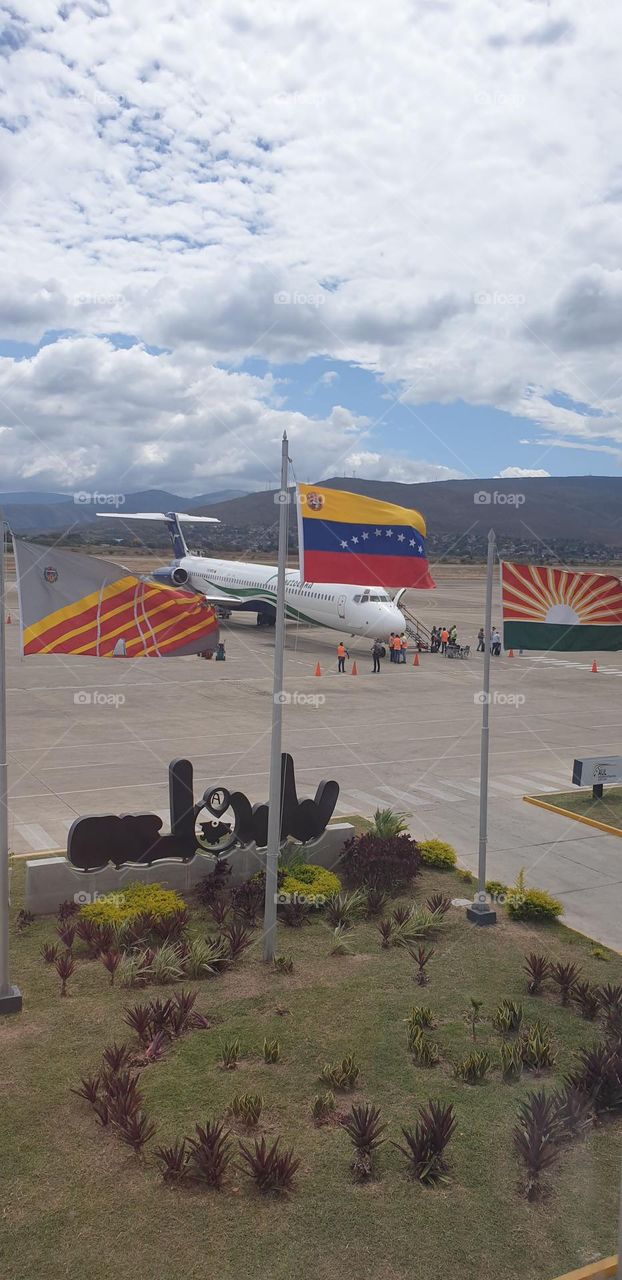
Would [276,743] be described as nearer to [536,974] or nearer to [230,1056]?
[230,1056]

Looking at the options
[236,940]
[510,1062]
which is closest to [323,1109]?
[510,1062]

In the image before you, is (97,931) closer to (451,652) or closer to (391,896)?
(391,896)

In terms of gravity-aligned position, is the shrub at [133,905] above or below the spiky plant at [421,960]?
above

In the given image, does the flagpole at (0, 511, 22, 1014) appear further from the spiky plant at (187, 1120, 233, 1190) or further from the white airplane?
the white airplane

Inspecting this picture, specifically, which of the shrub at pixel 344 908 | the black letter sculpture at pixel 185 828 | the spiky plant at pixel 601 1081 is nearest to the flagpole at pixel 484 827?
the shrub at pixel 344 908

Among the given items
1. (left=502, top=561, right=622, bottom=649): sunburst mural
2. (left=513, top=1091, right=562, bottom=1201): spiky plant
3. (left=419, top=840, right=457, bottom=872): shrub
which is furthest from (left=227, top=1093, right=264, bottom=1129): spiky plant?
(left=502, top=561, right=622, bottom=649): sunburst mural

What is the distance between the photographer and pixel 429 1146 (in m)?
8.77

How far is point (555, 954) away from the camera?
13.7 m

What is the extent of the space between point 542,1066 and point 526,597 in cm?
768

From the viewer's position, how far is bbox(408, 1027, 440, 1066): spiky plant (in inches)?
418

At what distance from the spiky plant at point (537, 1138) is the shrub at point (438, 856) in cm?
749

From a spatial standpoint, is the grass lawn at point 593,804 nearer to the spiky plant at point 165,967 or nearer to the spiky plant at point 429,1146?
the spiky plant at point 165,967

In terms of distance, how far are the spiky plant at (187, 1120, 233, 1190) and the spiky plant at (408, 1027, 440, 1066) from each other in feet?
8.92

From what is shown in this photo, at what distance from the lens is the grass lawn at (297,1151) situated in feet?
25.0
